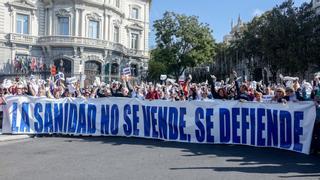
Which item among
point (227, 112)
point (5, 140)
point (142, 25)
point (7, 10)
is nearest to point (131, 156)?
point (227, 112)

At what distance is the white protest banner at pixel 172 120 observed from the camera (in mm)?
11680

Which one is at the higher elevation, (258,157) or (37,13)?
(37,13)

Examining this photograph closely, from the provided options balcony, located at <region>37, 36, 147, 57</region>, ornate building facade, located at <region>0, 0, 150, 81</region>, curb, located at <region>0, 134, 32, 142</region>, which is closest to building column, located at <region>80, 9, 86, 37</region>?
ornate building facade, located at <region>0, 0, 150, 81</region>

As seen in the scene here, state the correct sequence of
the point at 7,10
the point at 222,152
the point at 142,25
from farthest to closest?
the point at 142,25 < the point at 7,10 < the point at 222,152

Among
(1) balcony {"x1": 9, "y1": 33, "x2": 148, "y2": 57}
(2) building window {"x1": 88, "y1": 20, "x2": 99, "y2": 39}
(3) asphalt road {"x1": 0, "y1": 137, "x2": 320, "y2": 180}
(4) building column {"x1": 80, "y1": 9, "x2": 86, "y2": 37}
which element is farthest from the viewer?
(2) building window {"x1": 88, "y1": 20, "x2": 99, "y2": 39}

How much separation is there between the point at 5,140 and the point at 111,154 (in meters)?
4.33

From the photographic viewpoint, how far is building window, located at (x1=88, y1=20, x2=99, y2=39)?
52525 mm

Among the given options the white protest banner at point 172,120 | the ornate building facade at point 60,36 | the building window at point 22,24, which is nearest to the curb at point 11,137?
the white protest banner at point 172,120

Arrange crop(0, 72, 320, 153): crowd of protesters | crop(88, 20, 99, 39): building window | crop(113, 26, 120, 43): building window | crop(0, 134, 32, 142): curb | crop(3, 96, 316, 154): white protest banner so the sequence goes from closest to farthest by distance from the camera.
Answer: crop(3, 96, 316, 154): white protest banner
crop(0, 72, 320, 153): crowd of protesters
crop(0, 134, 32, 142): curb
crop(88, 20, 99, 39): building window
crop(113, 26, 120, 43): building window

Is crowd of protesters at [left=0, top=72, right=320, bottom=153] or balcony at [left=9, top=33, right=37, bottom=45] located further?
balcony at [left=9, top=33, right=37, bottom=45]

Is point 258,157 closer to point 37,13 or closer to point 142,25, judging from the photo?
point 37,13

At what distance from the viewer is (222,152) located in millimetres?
11414

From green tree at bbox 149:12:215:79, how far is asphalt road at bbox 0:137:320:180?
4452cm

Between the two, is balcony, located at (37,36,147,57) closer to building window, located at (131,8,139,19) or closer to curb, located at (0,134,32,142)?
building window, located at (131,8,139,19)
